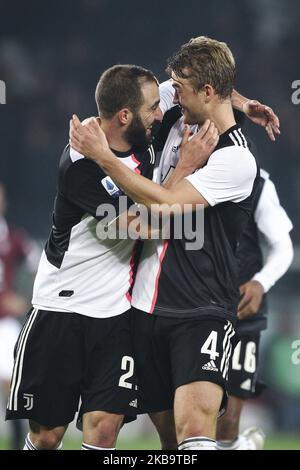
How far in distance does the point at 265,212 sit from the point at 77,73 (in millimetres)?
4926

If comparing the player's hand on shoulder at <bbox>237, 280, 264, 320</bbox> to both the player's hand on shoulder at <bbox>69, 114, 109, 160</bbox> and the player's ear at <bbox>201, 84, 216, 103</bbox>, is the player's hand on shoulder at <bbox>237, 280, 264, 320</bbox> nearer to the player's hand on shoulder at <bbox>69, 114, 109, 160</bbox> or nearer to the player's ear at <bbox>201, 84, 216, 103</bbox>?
the player's ear at <bbox>201, 84, 216, 103</bbox>

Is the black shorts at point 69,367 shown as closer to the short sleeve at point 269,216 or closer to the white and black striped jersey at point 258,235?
the white and black striped jersey at point 258,235

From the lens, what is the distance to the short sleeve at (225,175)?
3.95 m

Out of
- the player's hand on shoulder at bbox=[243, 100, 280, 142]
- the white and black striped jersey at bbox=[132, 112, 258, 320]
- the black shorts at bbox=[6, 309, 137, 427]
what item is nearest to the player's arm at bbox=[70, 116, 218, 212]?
the white and black striped jersey at bbox=[132, 112, 258, 320]

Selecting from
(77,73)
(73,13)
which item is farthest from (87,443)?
(73,13)

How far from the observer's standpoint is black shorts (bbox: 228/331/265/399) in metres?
5.16

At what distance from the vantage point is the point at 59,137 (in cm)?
Answer: 933

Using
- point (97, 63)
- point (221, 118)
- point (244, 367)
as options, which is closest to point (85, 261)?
point (221, 118)

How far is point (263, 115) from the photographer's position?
4316mm

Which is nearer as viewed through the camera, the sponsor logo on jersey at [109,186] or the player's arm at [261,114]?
the sponsor logo on jersey at [109,186]

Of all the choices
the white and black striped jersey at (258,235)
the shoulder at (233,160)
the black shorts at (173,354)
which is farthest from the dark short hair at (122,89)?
the white and black striped jersey at (258,235)

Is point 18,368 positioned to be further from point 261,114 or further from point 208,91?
point 261,114

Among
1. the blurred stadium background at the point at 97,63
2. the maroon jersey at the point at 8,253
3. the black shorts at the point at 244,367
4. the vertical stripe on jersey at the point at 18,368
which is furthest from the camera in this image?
the blurred stadium background at the point at 97,63

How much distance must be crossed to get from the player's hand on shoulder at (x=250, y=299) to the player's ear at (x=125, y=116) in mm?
1361
